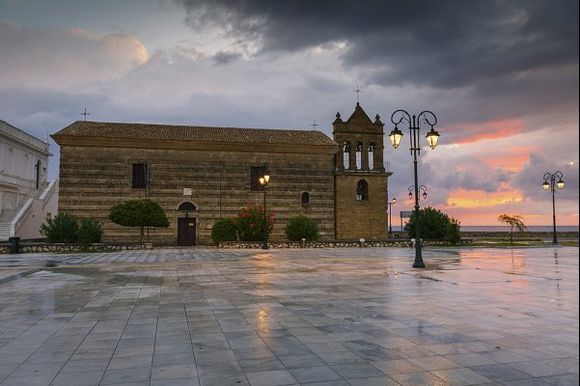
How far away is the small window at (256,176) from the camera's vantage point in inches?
1416

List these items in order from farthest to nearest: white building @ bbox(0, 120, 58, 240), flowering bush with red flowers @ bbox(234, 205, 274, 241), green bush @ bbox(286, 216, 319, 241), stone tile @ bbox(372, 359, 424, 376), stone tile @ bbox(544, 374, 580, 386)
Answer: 1. white building @ bbox(0, 120, 58, 240)
2. green bush @ bbox(286, 216, 319, 241)
3. flowering bush with red flowers @ bbox(234, 205, 274, 241)
4. stone tile @ bbox(372, 359, 424, 376)
5. stone tile @ bbox(544, 374, 580, 386)

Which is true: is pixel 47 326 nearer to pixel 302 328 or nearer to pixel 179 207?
pixel 302 328

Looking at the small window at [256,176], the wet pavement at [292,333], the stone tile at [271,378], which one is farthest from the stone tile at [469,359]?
the small window at [256,176]

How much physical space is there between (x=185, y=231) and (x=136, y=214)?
17.8 feet

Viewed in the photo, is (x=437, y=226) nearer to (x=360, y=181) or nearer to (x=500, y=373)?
(x=360, y=181)

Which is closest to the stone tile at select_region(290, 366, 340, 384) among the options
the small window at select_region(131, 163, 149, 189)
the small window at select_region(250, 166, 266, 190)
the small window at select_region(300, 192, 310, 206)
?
the small window at select_region(131, 163, 149, 189)

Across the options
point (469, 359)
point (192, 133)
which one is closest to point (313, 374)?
point (469, 359)

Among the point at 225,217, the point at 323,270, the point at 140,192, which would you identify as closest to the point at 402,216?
the point at 225,217

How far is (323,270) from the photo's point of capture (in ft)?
47.3

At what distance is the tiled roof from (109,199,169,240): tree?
21.2 ft

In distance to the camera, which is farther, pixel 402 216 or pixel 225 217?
pixel 402 216

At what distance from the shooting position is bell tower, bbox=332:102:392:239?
37.5 metres

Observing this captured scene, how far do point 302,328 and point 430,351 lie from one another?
1865mm

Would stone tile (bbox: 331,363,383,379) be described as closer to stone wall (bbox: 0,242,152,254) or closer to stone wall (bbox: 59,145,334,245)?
stone wall (bbox: 0,242,152,254)
